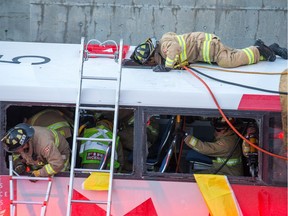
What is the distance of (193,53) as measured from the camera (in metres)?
5.98

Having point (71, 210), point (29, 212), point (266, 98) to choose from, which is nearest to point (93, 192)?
point (71, 210)

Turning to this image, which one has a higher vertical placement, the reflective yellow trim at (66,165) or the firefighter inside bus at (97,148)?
the firefighter inside bus at (97,148)

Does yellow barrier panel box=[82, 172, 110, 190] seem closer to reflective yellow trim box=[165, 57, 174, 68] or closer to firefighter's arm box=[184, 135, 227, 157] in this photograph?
firefighter's arm box=[184, 135, 227, 157]

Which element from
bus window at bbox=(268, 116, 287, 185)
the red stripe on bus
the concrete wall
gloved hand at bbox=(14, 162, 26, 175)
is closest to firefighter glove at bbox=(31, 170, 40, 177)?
gloved hand at bbox=(14, 162, 26, 175)

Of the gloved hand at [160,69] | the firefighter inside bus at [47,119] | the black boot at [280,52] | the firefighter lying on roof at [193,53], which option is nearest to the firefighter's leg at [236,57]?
the firefighter lying on roof at [193,53]

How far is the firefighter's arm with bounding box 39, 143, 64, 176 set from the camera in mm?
5215

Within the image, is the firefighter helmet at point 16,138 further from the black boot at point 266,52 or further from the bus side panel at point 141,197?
the black boot at point 266,52

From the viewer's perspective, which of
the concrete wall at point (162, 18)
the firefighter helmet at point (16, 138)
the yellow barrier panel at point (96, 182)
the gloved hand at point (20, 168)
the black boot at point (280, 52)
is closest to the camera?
the firefighter helmet at point (16, 138)

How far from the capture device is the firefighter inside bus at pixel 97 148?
18.4 feet

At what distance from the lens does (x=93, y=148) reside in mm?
5648

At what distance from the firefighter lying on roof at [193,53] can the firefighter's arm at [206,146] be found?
0.70 meters

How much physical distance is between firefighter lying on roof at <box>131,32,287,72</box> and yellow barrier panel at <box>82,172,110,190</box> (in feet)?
3.81

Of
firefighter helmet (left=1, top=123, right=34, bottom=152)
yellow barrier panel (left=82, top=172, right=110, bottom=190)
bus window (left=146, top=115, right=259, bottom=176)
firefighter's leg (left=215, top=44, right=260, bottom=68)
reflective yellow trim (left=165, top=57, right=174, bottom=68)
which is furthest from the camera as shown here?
firefighter's leg (left=215, top=44, right=260, bottom=68)

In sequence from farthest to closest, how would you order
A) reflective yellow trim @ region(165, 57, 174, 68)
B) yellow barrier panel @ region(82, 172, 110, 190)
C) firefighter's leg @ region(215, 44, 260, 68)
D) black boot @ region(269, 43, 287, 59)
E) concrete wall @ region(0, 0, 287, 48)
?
concrete wall @ region(0, 0, 287, 48)
black boot @ region(269, 43, 287, 59)
firefighter's leg @ region(215, 44, 260, 68)
reflective yellow trim @ region(165, 57, 174, 68)
yellow barrier panel @ region(82, 172, 110, 190)
